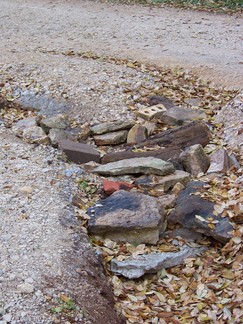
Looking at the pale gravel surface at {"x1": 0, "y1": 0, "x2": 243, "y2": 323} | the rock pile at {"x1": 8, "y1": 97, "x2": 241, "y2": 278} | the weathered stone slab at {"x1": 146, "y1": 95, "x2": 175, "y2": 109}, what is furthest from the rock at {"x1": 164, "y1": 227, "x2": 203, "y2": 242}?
the weathered stone slab at {"x1": 146, "y1": 95, "x2": 175, "y2": 109}

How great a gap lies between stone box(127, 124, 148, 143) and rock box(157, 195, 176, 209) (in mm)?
1264

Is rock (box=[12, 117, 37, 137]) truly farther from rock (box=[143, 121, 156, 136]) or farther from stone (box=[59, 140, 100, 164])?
rock (box=[143, 121, 156, 136])

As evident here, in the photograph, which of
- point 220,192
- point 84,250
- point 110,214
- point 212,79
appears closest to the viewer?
point 84,250

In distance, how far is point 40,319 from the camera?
3.61 metres

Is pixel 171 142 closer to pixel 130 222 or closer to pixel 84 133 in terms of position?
pixel 84 133

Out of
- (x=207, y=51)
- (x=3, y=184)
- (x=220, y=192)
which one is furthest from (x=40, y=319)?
(x=207, y=51)

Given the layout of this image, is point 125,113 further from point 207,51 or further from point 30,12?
point 30,12

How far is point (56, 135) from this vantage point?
629cm

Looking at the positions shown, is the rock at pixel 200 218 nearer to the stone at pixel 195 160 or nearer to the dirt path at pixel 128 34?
the stone at pixel 195 160

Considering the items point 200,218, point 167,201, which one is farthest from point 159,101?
point 200,218

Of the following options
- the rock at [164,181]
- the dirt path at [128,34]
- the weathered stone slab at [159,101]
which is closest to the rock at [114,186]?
the rock at [164,181]

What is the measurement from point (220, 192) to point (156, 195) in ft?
1.95

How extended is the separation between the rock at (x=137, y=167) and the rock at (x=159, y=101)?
1.49 m

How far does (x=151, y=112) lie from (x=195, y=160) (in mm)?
1274
